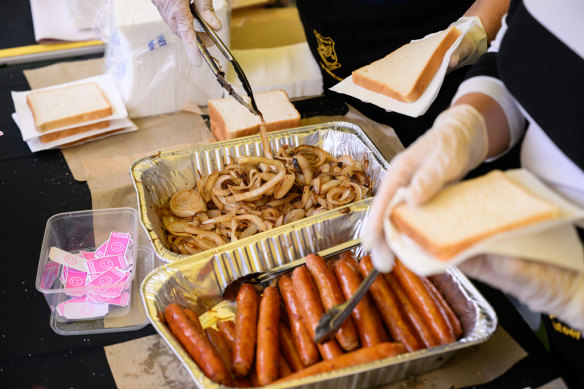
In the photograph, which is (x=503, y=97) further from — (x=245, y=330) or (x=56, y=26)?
(x=56, y=26)

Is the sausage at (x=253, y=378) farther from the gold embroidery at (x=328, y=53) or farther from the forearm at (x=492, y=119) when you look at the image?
the gold embroidery at (x=328, y=53)

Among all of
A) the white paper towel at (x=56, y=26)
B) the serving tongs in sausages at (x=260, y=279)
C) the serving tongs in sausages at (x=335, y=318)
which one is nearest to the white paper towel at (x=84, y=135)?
the white paper towel at (x=56, y=26)

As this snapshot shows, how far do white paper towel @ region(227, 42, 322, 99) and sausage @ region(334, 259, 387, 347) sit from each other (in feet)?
6.28

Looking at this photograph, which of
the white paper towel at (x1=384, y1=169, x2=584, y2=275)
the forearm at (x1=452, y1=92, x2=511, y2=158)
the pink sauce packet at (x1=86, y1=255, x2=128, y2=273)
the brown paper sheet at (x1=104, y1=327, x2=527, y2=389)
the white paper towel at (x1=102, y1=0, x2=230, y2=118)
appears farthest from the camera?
the white paper towel at (x1=102, y1=0, x2=230, y2=118)

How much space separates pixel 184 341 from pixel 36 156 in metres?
2.00

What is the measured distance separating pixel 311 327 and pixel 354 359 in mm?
240

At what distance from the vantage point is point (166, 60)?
3.48 meters

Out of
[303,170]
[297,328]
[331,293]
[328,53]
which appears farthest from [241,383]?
[328,53]

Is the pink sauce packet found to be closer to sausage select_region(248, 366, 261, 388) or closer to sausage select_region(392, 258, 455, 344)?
sausage select_region(248, 366, 261, 388)

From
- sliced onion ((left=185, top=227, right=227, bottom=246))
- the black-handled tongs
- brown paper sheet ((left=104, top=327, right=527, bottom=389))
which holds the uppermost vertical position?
the black-handled tongs

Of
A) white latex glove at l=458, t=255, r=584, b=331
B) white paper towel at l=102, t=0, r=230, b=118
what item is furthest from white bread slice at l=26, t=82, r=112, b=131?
white latex glove at l=458, t=255, r=584, b=331

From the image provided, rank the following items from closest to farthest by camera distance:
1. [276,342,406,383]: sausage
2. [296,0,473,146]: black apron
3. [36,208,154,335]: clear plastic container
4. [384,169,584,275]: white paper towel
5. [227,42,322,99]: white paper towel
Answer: [384,169,584,275]: white paper towel
[276,342,406,383]: sausage
[36,208,154,335]: clear plastic container
[296,0,473,146]: black apron
[227,42,322,99]: white paper towel

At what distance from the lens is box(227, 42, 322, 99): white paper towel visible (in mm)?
3717

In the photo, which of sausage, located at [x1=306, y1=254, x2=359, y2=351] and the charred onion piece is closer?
sausage, located at [x1=306, y1=254, x2=359, y2=351]
